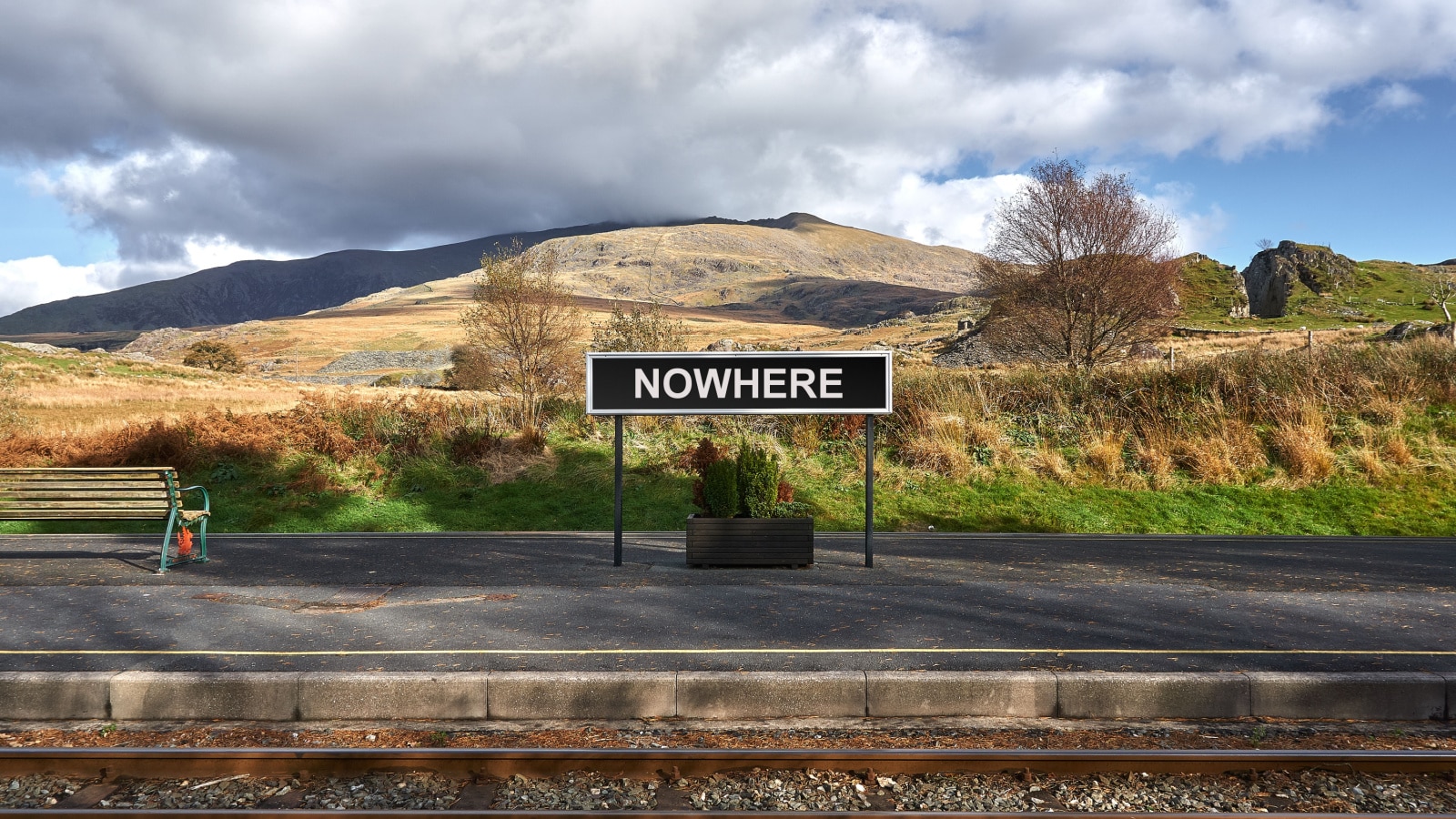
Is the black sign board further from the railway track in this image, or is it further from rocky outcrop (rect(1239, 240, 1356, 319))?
rocky outcrop (rect(1239, 240, 1356, 319))

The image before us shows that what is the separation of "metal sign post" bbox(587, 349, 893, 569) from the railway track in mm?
4993

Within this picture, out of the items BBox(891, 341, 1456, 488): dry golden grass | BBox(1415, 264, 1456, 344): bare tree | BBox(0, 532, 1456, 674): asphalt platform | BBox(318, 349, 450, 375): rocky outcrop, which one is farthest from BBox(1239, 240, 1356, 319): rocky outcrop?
BBox(318, 349, 450, 375): rocky outcrop

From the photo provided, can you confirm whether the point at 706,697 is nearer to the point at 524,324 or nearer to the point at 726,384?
the point at 726,384

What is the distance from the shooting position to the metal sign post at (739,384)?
982 centimetres

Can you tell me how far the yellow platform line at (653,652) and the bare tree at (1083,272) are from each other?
21.8 m

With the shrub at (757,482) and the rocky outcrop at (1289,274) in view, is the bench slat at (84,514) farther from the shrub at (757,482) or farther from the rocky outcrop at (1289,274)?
the rocky outcrop at (1289,274)

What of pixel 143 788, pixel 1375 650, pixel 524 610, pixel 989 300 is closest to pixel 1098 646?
pixel 1375 650

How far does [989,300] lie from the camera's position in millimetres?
33250

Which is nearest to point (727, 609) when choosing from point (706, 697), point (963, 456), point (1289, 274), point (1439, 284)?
point (706, 697)

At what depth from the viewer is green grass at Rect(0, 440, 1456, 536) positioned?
44.7ft

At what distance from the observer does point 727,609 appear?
26.1 ft

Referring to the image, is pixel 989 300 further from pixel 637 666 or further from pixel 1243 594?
pixel 637 666

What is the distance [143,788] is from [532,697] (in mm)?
2140

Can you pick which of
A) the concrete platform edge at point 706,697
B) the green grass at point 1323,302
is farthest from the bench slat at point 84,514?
the green grass at point 1323,302
